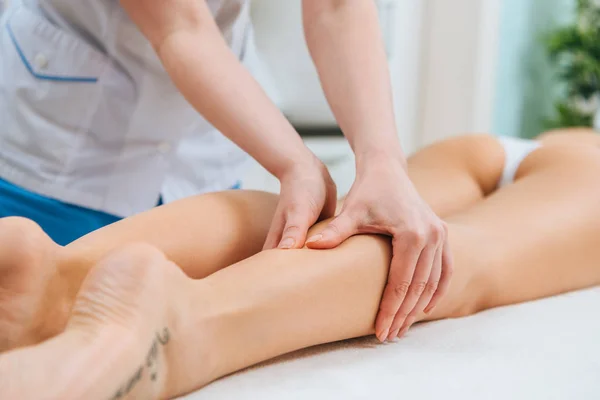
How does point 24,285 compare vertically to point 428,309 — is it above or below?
above

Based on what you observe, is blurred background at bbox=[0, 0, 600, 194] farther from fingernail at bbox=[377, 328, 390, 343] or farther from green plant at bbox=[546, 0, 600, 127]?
fingernail at bbox=[377, 328, 390, 343]

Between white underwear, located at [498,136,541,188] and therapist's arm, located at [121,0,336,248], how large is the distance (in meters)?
0.59

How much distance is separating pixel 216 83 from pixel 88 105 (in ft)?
1.08

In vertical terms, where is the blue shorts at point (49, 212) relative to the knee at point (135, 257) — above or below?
below

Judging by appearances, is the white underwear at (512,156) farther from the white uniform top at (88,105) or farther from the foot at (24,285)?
the foot at (24,285)

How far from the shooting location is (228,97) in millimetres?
826

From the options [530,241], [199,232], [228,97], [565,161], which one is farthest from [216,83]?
[565,161]

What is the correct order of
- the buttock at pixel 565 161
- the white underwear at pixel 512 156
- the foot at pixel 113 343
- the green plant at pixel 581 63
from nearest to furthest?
the foot at pixel 113 343, the buttock at pixel 565 161, the white underwear at pixel 512 156, the green plant at pixel 581 63

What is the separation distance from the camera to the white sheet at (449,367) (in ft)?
1.99

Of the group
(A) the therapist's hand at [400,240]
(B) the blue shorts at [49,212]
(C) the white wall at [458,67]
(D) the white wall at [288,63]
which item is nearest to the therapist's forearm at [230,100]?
(A) the therapist's hand at [400,240]

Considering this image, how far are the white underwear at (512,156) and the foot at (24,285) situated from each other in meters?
0.96

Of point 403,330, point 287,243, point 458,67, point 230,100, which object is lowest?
point 458,67

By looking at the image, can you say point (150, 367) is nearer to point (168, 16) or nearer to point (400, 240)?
point (400, 240)

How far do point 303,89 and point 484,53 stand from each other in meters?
0.91
